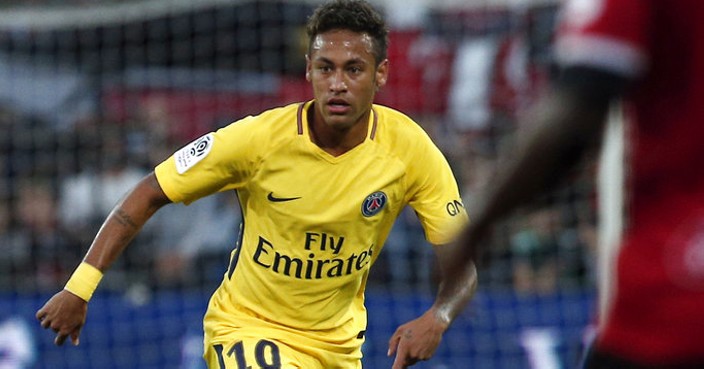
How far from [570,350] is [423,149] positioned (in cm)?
345

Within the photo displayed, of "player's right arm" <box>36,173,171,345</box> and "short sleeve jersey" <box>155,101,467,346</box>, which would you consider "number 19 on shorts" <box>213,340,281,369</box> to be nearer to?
"short sleeve jersey" <box>155,101,467,346</box>

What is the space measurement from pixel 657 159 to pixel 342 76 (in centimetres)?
252

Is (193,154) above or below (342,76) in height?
below

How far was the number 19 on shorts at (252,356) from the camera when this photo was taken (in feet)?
16.0

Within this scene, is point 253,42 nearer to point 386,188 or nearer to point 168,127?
point 168,127

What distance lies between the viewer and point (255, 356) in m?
4.90

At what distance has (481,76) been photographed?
36.1ft

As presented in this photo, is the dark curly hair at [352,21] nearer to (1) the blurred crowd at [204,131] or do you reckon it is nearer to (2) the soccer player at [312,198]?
(2) the soccer player at [312,198]

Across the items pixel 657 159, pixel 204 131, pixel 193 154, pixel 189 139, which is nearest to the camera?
pixel 657 159

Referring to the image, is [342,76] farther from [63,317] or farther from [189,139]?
[189,139]

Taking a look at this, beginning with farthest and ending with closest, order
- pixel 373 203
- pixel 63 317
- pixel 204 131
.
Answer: pixel 204 131 < pixel 373 203 < pixel 63 317

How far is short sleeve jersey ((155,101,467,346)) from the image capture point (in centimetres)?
498

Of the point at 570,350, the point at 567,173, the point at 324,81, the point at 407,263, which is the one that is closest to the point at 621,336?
the point at 567,173

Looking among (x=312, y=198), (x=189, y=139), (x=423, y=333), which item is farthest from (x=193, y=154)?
(x=189, y=139)
